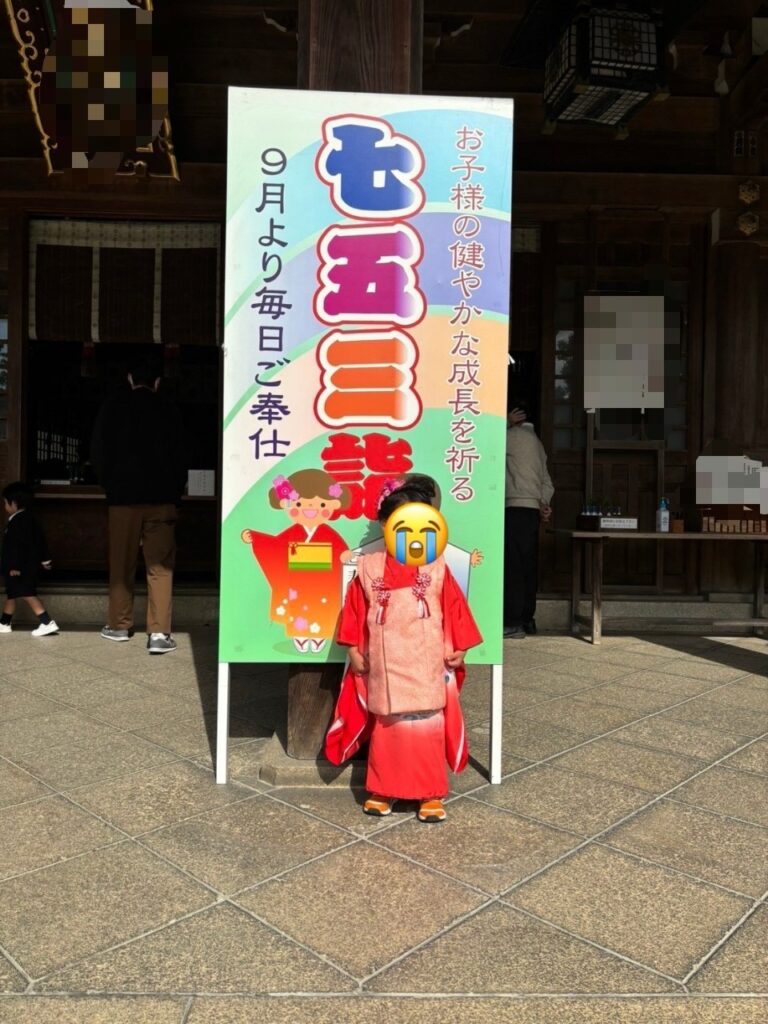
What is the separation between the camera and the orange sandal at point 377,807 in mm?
3418

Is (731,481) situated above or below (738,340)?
below

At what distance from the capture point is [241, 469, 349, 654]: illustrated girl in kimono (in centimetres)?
362

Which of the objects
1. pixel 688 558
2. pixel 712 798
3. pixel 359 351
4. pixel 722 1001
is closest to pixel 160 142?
pixel 359 351

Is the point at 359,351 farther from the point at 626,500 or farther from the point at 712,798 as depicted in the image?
the point at 626,500

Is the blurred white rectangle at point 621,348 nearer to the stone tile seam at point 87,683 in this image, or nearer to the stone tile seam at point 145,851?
the stone tile seam at point 87,683

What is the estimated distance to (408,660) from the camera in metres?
3.35

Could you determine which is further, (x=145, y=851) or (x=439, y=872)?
(x=145, y=851)

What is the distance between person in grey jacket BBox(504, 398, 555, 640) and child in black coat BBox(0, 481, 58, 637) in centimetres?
400

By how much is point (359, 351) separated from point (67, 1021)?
2577mm

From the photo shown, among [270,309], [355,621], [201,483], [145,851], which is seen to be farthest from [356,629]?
[201,483]

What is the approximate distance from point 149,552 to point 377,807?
390 cm

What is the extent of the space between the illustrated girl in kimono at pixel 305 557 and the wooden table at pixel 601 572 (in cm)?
390

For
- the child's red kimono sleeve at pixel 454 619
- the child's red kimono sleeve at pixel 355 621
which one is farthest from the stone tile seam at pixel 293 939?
the child's red kimono sleeve at pixel 454 619

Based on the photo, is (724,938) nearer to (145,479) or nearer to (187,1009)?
(187,1009)
